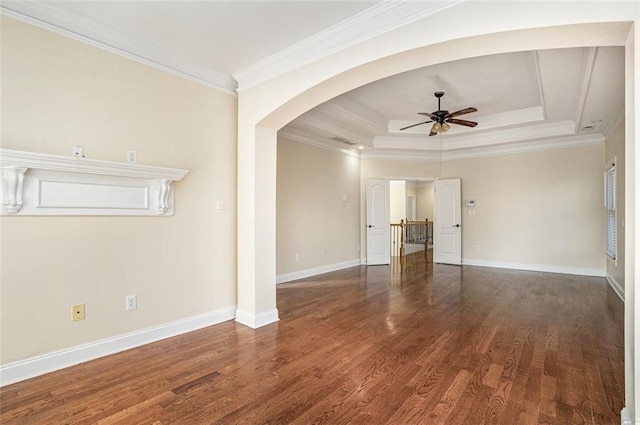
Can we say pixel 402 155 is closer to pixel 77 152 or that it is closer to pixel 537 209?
pixel 537 209

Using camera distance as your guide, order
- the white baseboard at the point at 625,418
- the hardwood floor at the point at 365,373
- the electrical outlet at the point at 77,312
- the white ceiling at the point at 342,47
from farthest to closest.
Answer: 1. the electrical outlet at the point at 77,312
2. the white ceiling at the point at 342,47
3. the hardwood floor at the point at 365,373
4. the white baseboard at the point at 625,418

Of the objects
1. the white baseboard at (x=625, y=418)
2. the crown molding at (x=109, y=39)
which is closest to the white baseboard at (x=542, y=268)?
the white baseboard at (x=625, y=418)

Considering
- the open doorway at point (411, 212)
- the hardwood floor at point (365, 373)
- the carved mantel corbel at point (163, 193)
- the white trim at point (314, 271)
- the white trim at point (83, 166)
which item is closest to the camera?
the hardwood floor at point (365, 373)

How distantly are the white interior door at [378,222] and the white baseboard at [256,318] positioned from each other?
4.17m

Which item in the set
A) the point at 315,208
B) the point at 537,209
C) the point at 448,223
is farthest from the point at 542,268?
the point at 315,208

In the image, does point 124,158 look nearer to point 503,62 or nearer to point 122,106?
point 122,106

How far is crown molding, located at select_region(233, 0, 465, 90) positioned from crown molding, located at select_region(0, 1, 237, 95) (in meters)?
0.40

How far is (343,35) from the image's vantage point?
278 cm

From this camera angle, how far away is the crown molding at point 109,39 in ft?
7.91

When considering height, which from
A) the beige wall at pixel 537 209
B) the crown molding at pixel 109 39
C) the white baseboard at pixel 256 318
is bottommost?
the white baseboard at pixel 256 318

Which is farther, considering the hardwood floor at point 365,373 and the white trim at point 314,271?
the white trim at point 314,271

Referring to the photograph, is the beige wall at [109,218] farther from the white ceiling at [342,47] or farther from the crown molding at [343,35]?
the crown molding at [343,35]

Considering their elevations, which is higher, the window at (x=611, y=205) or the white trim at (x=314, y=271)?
the window at (x=611, y=205)

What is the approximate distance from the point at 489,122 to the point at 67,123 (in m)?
6.51
